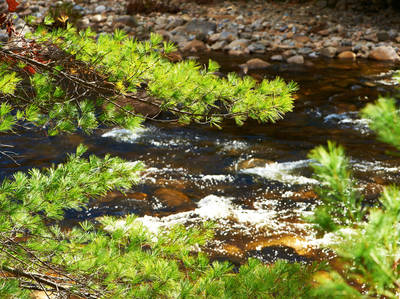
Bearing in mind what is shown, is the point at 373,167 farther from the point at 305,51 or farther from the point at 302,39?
the point at 302,39

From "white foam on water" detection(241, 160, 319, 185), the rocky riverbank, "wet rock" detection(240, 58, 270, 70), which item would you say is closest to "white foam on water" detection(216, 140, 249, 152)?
"white foam on water" detection(241, 160, 319, 185)

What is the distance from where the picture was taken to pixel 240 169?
580 cm

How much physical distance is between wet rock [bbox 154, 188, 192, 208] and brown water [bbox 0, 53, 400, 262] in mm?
11

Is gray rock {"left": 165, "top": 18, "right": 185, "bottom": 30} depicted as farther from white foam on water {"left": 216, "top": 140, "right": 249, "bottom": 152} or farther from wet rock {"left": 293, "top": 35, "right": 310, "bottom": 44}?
white foam on water {"left": 216, "top": 140, "right": 249, "bottom": 152}

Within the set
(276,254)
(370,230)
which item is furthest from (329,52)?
(370,230)

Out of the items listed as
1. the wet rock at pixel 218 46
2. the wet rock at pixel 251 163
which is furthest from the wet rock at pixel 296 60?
the wet rock at pixel 251 163

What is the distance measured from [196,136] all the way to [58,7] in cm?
1122

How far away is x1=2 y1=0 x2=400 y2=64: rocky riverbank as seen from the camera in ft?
41.1

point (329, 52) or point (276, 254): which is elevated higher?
point (276, 254)

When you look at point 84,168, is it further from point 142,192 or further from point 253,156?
point 253,156

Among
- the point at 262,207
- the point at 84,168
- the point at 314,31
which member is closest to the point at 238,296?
the point at 84,168

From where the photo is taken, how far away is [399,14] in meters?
15.8

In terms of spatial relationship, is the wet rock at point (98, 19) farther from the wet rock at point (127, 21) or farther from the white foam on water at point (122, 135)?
the white foam on water at point (122, 135)

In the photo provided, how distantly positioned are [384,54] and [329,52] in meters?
1.35
